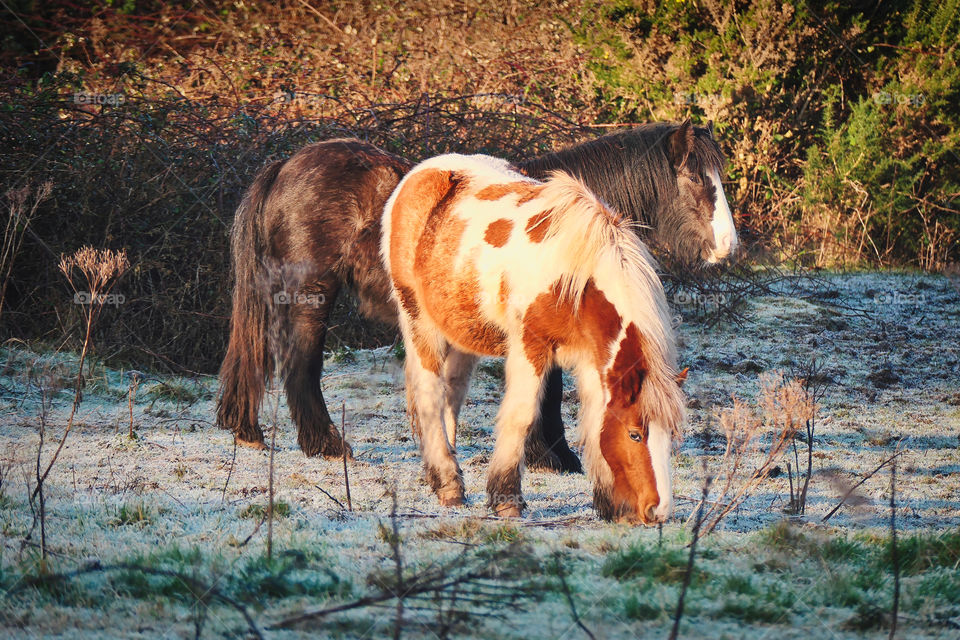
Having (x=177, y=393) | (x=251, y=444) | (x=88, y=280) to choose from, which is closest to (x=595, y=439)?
(x=88, y=280)

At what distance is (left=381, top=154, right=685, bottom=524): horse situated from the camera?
367cm

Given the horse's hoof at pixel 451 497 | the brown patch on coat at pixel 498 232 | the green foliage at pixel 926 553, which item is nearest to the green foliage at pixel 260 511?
the horse's hoof at pixel 451 497

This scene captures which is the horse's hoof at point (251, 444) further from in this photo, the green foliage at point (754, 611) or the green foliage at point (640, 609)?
the green foliage at point (754, 611)

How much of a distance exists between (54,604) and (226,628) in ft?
1.87

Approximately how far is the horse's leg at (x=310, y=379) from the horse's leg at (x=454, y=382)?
99cm

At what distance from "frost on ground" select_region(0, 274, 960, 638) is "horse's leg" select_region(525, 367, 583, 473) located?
14 centimetres

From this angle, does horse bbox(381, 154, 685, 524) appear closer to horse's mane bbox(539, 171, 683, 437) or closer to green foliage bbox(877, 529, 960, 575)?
horse's mane bbox(539, 171, 683, 437)

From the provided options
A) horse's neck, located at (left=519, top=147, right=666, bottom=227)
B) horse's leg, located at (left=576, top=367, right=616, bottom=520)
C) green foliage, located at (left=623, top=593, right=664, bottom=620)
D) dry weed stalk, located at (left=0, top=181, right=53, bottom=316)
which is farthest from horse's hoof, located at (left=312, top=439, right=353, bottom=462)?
green foliage, located at (left=623, top=593, right=664, bottom=620)

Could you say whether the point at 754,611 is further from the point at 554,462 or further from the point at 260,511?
the point at 554,462

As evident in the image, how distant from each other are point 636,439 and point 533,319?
26.1 inches

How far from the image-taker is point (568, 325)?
3895 mm

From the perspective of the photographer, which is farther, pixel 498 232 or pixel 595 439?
pixel 498 232

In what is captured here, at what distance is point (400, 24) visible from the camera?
15367 millimetres

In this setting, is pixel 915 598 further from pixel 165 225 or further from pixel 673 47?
pixel 673 47
